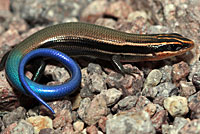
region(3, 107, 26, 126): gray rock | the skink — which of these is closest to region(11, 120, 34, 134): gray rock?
region(3, 107, 26, 126): gray rock

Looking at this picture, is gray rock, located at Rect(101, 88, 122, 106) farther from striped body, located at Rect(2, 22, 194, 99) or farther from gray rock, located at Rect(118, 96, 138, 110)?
striped body, located at Rect(2, 22, 194, 99)

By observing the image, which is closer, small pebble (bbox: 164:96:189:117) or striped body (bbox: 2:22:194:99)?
small pebble (bbox: 164:96:189:117)

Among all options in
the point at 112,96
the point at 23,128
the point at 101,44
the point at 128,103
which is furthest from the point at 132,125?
the point at 101,44

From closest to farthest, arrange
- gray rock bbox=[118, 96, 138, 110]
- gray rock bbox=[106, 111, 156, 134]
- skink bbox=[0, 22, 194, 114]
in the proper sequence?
gray rock bbox=[106, 111, 156, 134], gray rock bbox=[118, 96, 138, 110], skink bbox=[0, 22, 194, 114]

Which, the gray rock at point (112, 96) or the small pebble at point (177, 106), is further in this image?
the gray rock at point (112, 96)

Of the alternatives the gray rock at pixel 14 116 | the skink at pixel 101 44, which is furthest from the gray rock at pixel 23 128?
the skink at pixel 101 44

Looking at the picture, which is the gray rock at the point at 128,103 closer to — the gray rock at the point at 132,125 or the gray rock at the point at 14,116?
the gray rock at the point at 132,125

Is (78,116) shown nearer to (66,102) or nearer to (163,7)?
(66,102)

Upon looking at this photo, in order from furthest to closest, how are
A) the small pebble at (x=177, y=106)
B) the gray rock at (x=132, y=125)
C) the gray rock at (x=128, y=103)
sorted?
the gray rock at (x=128, y=103), the small pebble at (x=177, y=106), the gray rock at (x=132, y=125)

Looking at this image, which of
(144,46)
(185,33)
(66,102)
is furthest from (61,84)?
(185,33)
